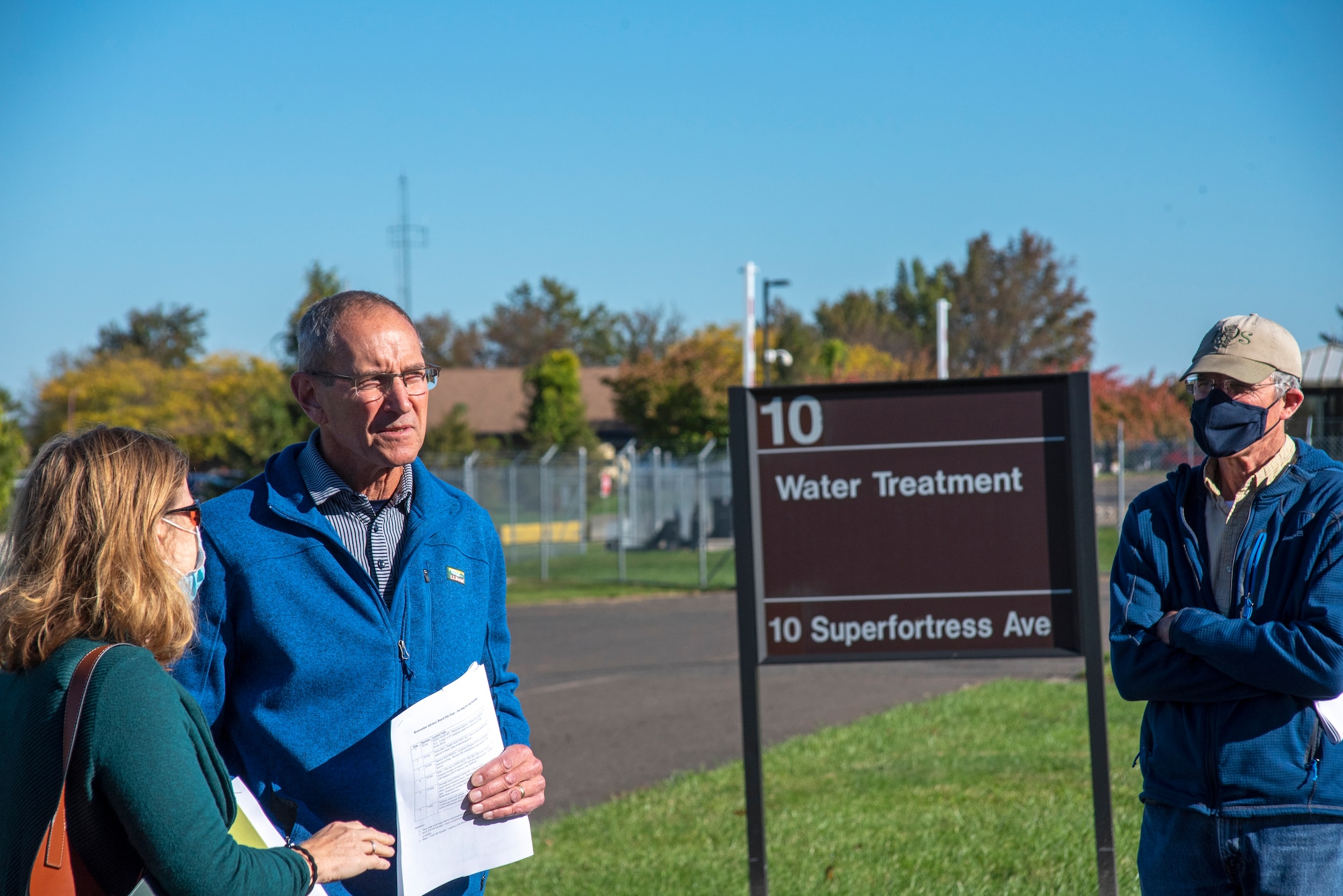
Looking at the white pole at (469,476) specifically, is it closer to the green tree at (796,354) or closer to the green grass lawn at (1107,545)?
the green grass lawn at (1107,545)

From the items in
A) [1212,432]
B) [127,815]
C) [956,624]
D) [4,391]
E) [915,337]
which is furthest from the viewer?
[915,337]

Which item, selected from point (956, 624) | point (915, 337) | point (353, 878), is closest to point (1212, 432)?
point (956, 624)

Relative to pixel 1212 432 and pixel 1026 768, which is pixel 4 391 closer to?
pixel 1026 768

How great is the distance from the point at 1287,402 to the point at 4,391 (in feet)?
132

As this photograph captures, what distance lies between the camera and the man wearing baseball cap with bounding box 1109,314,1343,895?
296cm

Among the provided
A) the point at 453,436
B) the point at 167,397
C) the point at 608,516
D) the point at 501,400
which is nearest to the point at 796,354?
the point at 453,436

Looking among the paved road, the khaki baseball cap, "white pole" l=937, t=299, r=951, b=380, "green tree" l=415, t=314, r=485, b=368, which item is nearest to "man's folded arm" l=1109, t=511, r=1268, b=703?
the khaki baseball cap

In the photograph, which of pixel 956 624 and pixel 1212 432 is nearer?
pixel 1212 432

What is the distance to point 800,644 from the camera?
4375 millimetres

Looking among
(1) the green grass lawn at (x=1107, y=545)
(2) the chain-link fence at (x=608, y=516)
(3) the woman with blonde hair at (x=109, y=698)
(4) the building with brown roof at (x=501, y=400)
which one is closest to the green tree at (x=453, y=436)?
(2) the chain-link fence at (x=608, y=516)

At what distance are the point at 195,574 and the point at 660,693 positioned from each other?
891cm

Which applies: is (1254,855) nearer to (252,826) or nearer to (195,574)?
(252,826)

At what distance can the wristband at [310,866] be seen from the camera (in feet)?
7.52

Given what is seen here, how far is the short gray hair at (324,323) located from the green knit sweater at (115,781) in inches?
40.0
